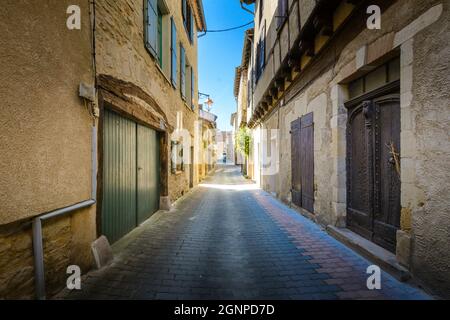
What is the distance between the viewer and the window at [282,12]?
5.89 metres

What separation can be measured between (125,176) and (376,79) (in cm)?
433

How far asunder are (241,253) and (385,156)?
7.90 ft

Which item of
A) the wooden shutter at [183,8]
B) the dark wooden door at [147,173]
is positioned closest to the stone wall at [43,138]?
the dark wooden door at [147,173]

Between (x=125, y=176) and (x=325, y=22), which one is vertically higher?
(x=325, y=22)

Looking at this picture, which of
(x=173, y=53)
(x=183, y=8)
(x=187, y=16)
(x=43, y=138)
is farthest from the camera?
(x=187, y=16)

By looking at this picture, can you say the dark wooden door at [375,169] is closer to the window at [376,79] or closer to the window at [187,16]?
the window at [376,79]

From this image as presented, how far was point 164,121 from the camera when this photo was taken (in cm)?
623

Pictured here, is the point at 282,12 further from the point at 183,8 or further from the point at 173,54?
the point at 183,8

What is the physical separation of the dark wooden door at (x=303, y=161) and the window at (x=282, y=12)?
2752 millimetres

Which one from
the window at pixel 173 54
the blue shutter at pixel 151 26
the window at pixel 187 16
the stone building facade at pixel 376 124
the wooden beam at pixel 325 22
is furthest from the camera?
the window at pixel 187 16

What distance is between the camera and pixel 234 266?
2877 mm

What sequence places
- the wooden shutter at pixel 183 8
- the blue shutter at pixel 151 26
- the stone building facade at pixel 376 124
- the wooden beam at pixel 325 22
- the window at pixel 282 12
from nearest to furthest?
the stone building facade at pixel 376 124, the wooden beam at pixel 325 22, the blue shutter at pixel 151 26, the window at pixel 282 12, the wooden shutter at pixel 183 8

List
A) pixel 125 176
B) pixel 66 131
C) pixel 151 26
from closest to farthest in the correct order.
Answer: pixel 66 131 → pixel 125 176 → pixel 151 26

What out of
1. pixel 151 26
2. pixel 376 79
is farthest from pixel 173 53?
pixel 376 79
